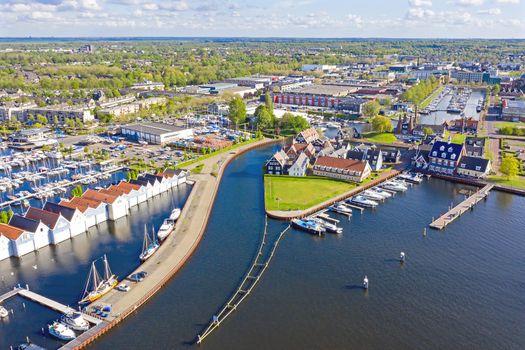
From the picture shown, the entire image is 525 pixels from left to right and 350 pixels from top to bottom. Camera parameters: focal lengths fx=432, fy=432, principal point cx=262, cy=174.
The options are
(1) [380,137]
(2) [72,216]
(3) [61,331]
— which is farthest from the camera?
(1) [380,137]

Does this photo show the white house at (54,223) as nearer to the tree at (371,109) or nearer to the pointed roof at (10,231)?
the pointed roof at (10,231)

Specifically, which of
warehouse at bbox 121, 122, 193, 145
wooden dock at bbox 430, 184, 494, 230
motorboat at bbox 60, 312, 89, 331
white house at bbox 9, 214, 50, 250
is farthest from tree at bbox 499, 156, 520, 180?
white house at bbox 9, 214, 50, 250

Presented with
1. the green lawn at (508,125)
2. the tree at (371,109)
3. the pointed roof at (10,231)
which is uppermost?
the tree at (371,109)

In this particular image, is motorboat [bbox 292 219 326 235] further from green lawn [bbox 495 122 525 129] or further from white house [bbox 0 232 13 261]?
green lawn [bbox 495 122 525 129]

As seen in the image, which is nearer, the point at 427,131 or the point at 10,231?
the point at 10,231

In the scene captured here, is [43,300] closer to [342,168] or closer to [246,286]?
[246,286]

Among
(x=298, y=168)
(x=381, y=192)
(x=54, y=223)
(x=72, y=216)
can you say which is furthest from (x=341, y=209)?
(x=54, y=223)

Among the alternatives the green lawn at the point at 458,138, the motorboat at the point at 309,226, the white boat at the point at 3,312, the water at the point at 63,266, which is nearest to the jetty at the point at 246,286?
the motorboat at the point at 309,226
